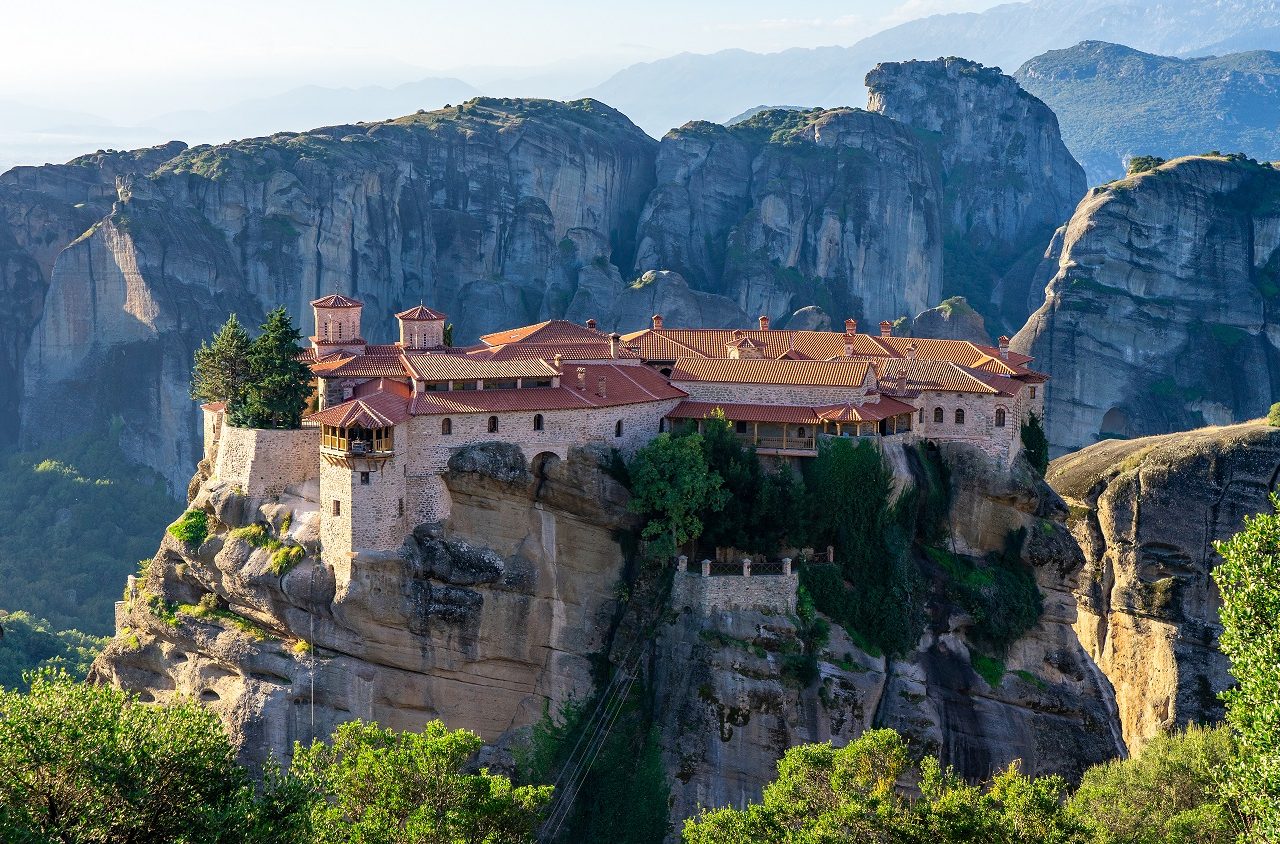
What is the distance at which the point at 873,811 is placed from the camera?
3472cm

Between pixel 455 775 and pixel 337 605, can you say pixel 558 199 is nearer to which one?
pixel 337 605

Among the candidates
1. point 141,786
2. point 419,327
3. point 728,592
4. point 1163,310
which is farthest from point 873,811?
point 1163,310

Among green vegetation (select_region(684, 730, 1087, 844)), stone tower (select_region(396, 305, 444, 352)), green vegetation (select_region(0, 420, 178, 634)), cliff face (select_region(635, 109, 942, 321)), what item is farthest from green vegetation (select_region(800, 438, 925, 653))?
cliff face (select_region(635, 109, 942, 321))

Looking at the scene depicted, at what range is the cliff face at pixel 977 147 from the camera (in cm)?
16762

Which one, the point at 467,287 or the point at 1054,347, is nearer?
the point at 1054,347

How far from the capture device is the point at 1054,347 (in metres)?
118

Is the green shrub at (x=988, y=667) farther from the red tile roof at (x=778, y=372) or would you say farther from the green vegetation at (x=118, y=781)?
the green vegetation at (x=118, y=781)

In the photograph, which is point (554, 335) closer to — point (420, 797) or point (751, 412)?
point (751, 412)

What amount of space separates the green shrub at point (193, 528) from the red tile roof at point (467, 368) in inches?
357

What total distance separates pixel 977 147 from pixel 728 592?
424 ft

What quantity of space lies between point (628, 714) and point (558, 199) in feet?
298

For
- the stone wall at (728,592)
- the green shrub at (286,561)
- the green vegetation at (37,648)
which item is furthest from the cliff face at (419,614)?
the green vegetation at (37,648)

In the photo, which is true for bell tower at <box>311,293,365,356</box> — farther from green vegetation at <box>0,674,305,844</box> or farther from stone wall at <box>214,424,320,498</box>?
green vegetation at <box>0,674,305,844</box>

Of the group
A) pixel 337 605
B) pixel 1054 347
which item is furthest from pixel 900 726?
pixel 1054 347
